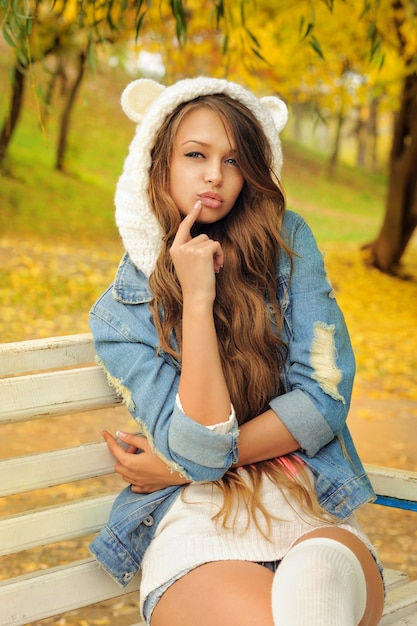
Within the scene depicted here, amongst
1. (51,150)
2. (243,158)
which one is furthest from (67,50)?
(243,158)

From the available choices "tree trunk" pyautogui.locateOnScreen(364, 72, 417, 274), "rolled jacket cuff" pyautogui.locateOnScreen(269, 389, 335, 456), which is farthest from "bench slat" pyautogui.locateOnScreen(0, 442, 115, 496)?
"tree trunk" pyautogui.locateOnScreen(364, 72, 417, 274)

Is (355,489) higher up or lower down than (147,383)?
lower down

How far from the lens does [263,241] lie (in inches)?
85.0

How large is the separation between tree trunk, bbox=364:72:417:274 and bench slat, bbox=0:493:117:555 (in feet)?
32.4

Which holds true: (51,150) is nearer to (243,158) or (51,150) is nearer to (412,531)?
(412,531)

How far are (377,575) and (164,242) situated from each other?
987mm

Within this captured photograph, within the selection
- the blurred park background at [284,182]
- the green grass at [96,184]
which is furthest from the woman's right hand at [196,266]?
the green grass at [96,184]

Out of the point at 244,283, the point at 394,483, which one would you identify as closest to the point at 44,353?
the point at 244,283

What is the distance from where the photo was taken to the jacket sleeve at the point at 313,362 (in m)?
2.01

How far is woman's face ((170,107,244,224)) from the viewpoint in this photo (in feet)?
6.75

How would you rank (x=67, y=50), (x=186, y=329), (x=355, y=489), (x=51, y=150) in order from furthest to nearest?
(x=51, y=150) < (x=67, y=50) < (x=355, y=489) < (x=186, y=329)

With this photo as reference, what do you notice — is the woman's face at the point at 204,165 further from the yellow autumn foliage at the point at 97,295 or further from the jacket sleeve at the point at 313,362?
the yellow autumn foliage at the point at 97,295

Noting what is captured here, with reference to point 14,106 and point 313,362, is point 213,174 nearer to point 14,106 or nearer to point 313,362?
point 313,362

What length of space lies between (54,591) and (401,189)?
1028 centimetres
